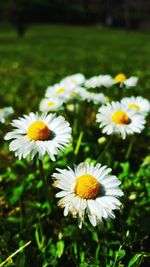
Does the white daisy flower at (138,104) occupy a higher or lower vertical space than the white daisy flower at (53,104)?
lower

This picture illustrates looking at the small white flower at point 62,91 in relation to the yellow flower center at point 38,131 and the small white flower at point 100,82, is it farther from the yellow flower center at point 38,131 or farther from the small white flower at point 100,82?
the yellow flower center at point 38,131

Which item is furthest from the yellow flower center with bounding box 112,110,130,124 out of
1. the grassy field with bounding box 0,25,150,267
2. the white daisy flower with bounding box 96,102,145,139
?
the grassy field with bounding box 0,25,150,267

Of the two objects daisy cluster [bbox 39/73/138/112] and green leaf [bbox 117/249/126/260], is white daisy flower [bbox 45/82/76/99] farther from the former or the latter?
green leaf [bbox 117/249/126/260]

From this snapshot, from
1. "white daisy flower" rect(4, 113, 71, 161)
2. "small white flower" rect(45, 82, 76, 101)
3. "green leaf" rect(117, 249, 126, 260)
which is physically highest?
"small white flower" rect(45, 82, 76, 101)

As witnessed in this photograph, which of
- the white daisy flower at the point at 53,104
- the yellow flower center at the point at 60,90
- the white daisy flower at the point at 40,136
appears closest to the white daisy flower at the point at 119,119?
the white daisy flower at the point at 40,136

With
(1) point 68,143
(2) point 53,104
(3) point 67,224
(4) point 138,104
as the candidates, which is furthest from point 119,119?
(2) point 53,104

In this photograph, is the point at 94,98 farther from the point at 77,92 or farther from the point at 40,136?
the point at 40,136

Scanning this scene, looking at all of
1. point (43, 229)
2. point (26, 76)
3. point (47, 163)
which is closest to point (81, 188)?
point (43, 229)
